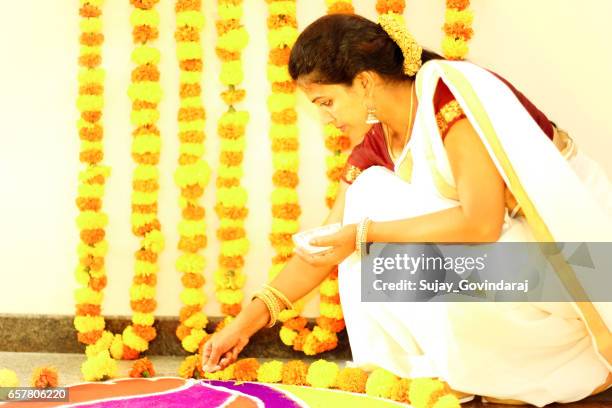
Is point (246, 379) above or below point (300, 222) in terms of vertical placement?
below

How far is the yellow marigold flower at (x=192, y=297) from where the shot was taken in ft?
8.50

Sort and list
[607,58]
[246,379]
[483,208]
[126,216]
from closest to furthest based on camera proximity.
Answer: [483,208] → [246,379] → [607,58] → [126,216]

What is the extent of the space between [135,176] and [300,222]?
61 centimetres

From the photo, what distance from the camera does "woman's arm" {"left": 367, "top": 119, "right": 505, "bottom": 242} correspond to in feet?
6.28

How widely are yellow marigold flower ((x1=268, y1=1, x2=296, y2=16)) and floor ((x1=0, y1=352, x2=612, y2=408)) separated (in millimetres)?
1257

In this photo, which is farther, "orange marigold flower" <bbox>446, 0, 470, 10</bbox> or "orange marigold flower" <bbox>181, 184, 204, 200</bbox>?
"orange marigold flower" <bbox>181, 184, 204, 200</bbox>

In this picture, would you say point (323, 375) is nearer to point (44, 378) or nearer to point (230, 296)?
point (230, 296)

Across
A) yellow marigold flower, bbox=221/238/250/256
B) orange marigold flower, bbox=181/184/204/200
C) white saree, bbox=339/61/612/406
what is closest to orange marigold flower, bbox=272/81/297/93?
orange marigold flower, bbox=181/184/204/200

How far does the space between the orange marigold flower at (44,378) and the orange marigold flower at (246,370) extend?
1.73 feet

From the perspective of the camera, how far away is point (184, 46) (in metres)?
2.59

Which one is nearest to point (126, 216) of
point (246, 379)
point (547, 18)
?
point (246, 379)

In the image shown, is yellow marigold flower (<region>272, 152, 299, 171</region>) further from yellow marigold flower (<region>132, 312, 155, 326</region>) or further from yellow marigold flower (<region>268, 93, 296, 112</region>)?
yellow marigold flower (<region>132, 312, 155, 326</region>)

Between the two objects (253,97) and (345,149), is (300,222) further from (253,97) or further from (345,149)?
(253,97)

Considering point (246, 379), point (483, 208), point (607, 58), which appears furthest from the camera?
point (607, 58)
